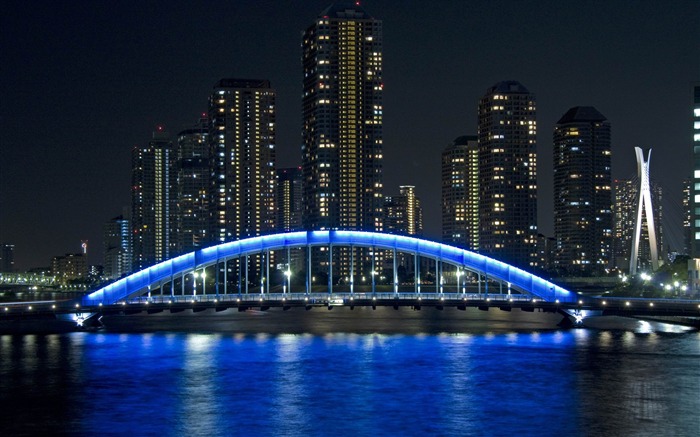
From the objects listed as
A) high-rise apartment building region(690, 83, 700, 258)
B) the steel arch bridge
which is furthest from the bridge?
high-rise apartment building region(690, 83, 700, 258)

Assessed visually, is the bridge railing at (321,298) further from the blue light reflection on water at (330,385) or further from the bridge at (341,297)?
the blue light reflection on water at (330,385)

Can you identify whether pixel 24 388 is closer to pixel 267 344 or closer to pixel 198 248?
pixel 267 344

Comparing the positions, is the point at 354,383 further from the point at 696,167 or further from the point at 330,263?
the point at 696,167

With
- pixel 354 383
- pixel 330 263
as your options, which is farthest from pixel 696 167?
pixel 354 383

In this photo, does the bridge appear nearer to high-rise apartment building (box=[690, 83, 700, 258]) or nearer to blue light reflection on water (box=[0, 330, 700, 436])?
blue light reflection on water (box=[0, 330, 700, 436])

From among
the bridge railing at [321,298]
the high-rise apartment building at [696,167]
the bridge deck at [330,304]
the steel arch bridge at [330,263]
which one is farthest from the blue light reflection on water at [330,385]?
the high-rise apartment building at [696,167]

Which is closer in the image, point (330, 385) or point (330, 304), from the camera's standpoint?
point (330, 385)
